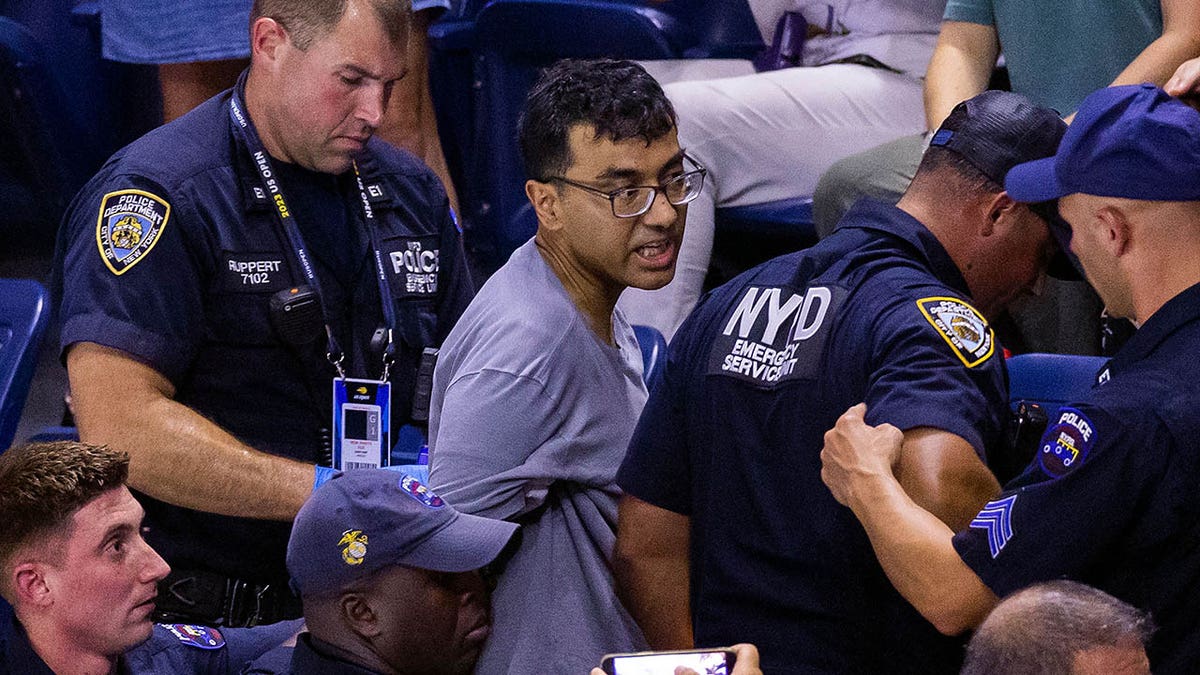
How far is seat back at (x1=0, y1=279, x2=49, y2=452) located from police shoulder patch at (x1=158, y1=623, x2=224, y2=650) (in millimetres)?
828

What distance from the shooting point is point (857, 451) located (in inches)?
75.2

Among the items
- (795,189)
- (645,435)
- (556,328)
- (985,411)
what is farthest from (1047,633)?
(795,189)

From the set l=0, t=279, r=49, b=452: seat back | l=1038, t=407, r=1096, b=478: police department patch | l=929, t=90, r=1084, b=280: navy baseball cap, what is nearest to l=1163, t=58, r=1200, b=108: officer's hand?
l=929, t=90, r=1084, b=280: navy baseball cap

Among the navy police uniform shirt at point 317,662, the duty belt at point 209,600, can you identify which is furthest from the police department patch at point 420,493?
the duty belt at point 209,600

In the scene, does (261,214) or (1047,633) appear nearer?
(1047,633)

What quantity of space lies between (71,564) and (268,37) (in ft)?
3.51

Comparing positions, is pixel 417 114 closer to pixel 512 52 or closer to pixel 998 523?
pixel 512 52

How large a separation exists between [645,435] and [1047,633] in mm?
788

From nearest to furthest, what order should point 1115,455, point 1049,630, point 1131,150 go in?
point 1049,630 → point 1115,455 → point 1131,150

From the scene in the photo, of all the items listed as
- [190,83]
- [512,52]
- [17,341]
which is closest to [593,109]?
[17,341]

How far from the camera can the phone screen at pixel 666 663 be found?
182cm

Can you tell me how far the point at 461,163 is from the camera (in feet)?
14.9

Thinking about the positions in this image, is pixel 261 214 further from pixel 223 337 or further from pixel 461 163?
pixel 461 163

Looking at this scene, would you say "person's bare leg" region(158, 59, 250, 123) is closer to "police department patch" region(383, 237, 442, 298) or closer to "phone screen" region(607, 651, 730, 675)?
"police department patch" region(383, 237, 442, 298)
